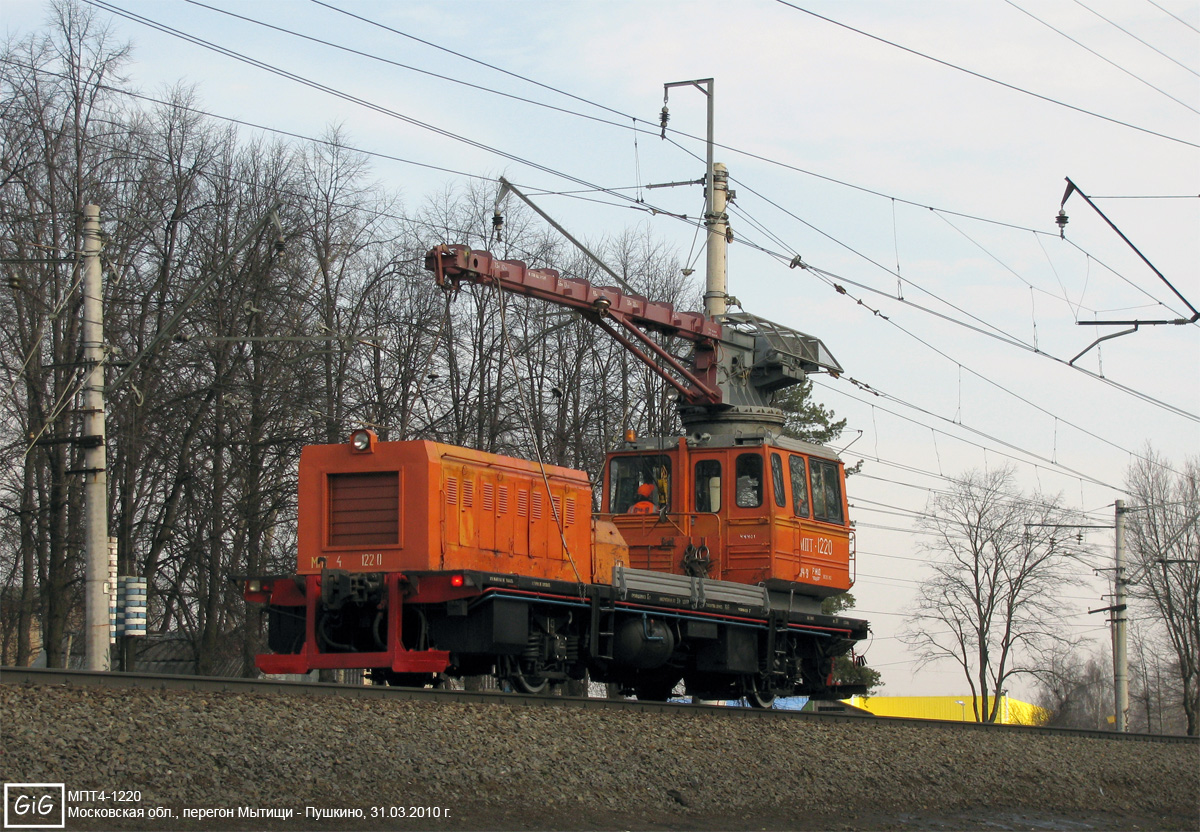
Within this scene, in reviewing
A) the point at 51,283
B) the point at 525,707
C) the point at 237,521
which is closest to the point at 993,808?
the point at 525,707

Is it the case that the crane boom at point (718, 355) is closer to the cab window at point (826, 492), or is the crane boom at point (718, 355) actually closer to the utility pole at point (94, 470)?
the cab window at point (826, 492)

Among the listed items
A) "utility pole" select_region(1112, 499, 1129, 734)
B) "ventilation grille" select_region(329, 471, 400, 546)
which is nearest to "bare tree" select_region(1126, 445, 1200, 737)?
"utility pole" select_region(1112, 499, 1129, 734)

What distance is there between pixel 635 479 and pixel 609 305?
115 inches

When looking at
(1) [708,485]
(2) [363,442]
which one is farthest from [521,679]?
(1) [708,485]

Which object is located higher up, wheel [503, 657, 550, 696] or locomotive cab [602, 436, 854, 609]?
locomotive cab [602, 436, 854, 609]

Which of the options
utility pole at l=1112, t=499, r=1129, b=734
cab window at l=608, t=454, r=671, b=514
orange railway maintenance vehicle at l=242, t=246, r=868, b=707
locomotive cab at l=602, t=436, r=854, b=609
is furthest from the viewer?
utility pole at l=1112, t=499, r=1129, b=734

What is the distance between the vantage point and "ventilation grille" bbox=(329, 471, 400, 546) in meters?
14.1

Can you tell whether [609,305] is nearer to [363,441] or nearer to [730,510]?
[730,510]

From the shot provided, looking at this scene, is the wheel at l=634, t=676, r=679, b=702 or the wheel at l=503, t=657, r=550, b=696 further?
the wheel at l=634, t=676, r=679, b=702

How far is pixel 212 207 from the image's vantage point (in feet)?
91.0

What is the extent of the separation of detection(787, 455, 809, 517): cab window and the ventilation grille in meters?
6.29

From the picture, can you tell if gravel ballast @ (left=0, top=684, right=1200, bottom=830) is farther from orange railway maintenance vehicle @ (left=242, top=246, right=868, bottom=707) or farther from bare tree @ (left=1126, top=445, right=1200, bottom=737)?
bare tree @ (left=1126, top=445, right=1200, bottom=737)

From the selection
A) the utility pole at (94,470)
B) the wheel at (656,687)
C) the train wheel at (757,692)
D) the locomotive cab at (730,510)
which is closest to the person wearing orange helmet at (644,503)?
the locomotive cab at (730,510)

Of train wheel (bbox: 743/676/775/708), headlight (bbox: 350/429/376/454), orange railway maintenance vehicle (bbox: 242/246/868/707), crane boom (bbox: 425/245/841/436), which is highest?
crane boom (bbox: 425/245/841/436)
